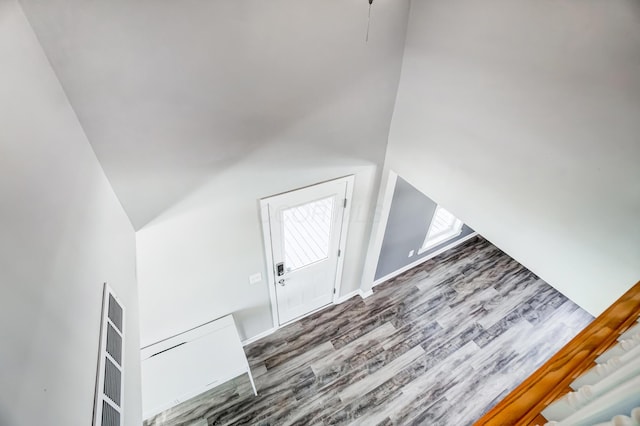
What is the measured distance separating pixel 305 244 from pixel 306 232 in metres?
0.16

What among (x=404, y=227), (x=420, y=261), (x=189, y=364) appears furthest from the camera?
(x=420, y=261)

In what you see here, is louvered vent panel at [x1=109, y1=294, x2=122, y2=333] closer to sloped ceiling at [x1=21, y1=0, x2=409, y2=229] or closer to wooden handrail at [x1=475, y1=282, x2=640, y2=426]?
sloped ceiling at [x1=21, y1=0, x2=409, y2=229]

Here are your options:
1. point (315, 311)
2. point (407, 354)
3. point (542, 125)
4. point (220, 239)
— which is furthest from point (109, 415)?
point (407, 354)

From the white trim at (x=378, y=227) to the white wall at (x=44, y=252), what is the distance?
7.69ft

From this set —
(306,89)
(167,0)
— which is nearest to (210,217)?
(306,89)

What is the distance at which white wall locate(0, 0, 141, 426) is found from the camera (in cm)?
73

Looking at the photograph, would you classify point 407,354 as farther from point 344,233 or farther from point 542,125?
point 542,125

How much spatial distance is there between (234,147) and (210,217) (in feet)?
1.99

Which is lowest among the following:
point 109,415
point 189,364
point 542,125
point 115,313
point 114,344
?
point 109,415

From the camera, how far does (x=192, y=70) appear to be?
1.61 metres

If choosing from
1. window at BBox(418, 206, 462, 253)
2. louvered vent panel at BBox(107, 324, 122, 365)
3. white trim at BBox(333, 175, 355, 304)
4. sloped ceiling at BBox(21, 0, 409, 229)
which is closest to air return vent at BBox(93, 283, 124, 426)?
louvered vent panel at BBox(107, 324, 122, 365)

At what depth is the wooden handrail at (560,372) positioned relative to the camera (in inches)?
27.2

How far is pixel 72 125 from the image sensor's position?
140cm

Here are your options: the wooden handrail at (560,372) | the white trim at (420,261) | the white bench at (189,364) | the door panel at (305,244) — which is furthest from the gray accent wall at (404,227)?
the wooden handrail at (560,372)
